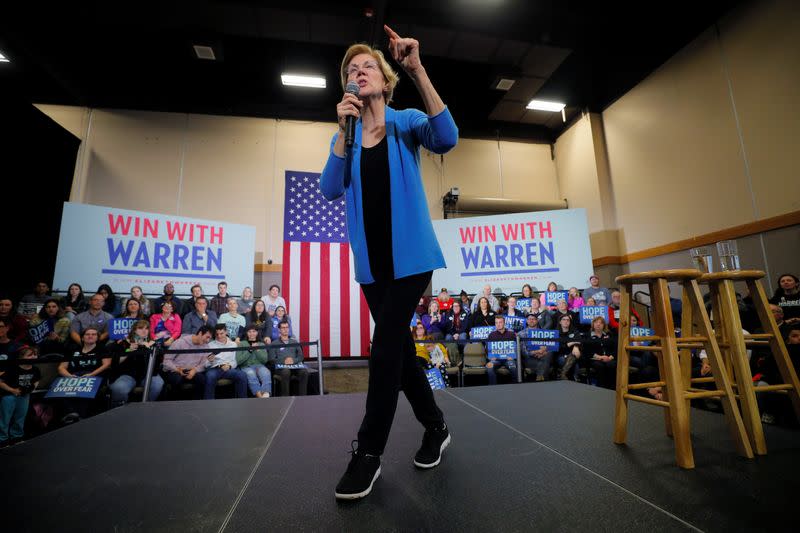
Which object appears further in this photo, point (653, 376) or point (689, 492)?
point (653, 376)

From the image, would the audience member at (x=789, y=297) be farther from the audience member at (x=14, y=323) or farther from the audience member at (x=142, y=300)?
the audience member at (x=14, y=323)

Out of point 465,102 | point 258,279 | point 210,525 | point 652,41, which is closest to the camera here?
point 210,525

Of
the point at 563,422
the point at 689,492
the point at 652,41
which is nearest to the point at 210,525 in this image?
the point at 689,492

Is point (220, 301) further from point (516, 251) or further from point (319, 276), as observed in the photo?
point (516, 251)

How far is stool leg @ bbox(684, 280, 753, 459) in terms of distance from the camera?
1.16 meters

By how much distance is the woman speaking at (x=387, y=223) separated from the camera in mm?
996

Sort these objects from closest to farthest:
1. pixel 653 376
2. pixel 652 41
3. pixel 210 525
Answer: pixel 210 525, pixel 653 376, pixel 652 41

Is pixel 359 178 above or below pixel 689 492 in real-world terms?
above

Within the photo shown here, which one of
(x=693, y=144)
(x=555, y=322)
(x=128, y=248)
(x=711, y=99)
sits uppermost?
(x=711, y=99)

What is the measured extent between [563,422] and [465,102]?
659 cm

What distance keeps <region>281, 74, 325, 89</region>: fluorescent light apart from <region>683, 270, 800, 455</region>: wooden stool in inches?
247

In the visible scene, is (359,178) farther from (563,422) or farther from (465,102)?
(465,102)

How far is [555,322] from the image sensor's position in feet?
16.3

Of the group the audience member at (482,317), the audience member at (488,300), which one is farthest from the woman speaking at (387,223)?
the audience member at (488,300)
